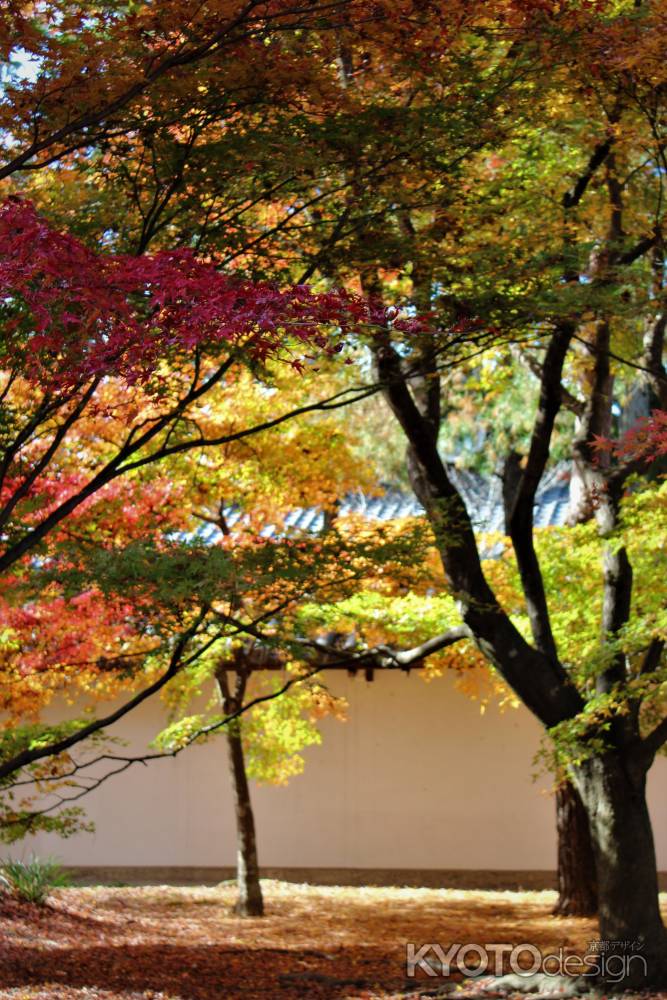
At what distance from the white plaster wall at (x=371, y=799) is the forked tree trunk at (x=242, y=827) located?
8.78ft

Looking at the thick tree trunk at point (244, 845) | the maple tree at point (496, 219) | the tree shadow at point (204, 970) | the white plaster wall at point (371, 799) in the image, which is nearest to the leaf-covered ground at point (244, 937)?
the tree shadow at point (204, 970)

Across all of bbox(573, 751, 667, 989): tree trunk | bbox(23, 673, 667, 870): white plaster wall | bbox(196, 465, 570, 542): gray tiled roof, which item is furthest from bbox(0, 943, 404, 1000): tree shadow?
bbox(196, 465, 570, 542): gray tiled roof

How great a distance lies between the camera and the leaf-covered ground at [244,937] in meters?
7.54

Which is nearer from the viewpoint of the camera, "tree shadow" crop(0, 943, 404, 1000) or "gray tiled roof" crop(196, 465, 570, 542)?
"tree shadow" crop(0, 943, 404, 1000)

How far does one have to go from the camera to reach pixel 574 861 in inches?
424

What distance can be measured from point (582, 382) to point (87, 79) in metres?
6.56

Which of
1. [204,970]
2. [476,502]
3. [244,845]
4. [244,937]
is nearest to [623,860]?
[204,970]

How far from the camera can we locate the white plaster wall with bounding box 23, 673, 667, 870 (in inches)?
535

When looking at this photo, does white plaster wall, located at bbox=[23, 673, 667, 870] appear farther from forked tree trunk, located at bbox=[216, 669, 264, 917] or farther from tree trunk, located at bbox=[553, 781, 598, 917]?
tree trunk, located at bbox=[553, 781, 598, 917]

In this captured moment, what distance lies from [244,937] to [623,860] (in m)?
3.60

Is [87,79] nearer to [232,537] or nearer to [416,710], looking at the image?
[232,537]

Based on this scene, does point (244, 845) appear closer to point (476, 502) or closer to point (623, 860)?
point (623, 860)

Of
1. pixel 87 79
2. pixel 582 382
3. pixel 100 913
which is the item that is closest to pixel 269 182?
pixel 87 79

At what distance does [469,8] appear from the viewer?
5066 millimetres
